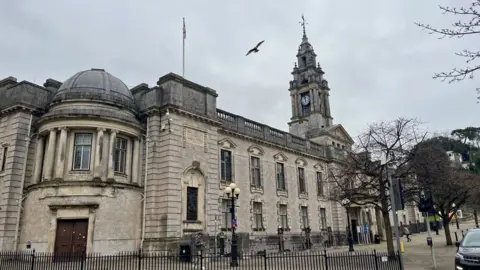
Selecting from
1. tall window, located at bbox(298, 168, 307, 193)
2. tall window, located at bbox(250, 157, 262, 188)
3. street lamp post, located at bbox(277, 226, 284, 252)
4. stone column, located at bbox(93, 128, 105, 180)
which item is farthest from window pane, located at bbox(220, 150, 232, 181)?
tall window, located at bbox(298, 168, 307, 193)

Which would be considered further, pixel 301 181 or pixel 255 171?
pixel 301 181

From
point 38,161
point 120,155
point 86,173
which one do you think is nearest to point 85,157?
point 86,173

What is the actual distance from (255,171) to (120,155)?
11.8m

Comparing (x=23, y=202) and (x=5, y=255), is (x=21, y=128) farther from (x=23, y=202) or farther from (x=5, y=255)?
(x=5, y=255)

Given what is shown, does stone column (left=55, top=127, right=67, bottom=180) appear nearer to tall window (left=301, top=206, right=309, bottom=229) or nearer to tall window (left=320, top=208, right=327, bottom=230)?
tall window (left=301, top=206, right=309, bottom=229)

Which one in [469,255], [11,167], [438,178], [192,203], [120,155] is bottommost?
[469,255]

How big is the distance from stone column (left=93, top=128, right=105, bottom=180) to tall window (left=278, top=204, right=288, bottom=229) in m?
16.1

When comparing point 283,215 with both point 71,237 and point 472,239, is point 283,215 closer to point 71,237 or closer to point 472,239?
point 71,237

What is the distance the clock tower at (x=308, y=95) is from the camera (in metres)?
45.9

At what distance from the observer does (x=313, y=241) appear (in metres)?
33.8

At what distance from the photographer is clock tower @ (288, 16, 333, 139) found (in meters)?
45.9

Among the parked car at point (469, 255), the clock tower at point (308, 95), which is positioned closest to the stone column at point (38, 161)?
the parked car at point (469, 255)

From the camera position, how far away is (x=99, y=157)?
68.1ft

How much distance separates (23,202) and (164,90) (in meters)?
10.3
